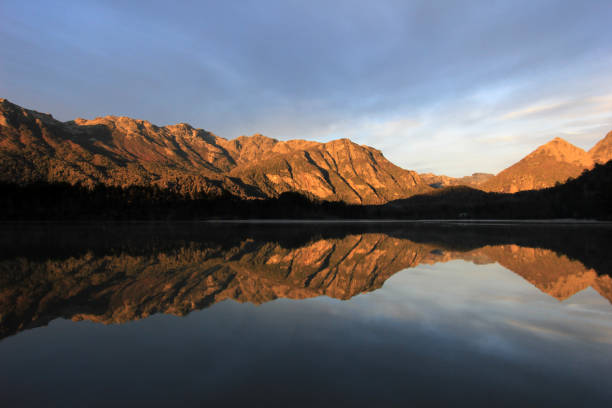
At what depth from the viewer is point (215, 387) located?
546 cm

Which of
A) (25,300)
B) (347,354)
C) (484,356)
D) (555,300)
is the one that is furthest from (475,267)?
(25,300)

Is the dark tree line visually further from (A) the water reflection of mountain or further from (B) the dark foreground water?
(B) the dark foreground water

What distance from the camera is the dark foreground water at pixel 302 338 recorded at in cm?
532

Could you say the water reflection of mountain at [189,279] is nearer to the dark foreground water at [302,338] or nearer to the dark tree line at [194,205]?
the dark foreground water at [302,338]

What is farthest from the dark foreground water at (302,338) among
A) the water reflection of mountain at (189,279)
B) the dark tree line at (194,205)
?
the dark tree line at (194,205)

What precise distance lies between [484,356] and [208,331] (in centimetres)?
673

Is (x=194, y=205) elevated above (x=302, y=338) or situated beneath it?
elevated above

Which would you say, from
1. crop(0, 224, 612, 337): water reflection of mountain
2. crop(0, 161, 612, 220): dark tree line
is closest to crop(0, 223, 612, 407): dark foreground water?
crop(0, 224, 612, 337): water reflection of mountain

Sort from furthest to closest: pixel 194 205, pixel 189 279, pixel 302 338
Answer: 1. pixel 194 205
2. pixel 189 279
3. pixel 302 338

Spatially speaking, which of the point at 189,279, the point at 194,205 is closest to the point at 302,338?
the point at 189,279

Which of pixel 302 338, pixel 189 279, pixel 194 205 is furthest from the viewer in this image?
pixel 194 205

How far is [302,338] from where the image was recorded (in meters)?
7.89

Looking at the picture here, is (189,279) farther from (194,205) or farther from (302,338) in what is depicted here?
(194,205)

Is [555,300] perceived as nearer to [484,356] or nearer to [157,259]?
[484,356]
